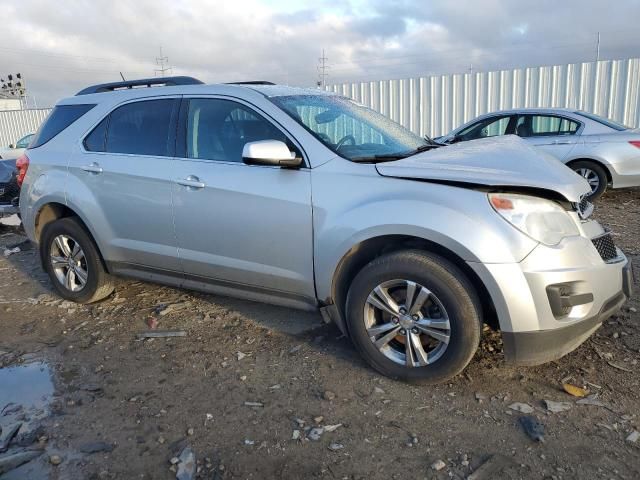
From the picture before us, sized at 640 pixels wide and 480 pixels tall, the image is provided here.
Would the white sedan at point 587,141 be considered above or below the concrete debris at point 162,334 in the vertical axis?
above

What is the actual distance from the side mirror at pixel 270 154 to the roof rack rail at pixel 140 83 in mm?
1243

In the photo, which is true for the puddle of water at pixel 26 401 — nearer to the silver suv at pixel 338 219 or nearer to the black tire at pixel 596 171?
the silver suv at pixel 338 219

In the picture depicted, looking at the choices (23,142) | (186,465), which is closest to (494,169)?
(186,465)

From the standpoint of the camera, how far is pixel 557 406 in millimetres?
2846

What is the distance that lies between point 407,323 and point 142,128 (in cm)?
256

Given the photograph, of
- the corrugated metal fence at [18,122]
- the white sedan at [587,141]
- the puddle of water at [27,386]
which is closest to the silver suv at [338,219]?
the puddle of water at [27,386]

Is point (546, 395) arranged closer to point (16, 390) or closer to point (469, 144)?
point (469, 144)

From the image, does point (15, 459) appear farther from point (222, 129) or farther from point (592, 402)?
point (592, 402)

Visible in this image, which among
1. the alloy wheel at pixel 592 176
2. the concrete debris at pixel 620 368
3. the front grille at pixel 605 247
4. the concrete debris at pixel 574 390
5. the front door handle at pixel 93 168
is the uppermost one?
the front door handle at pixel 93 168

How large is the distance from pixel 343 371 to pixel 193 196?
1.57 metres

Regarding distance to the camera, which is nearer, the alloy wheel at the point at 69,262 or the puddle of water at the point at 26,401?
the puddle of water at the point at 26,401

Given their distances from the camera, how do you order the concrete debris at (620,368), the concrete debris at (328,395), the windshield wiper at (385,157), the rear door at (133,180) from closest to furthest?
the concrete debris at (328,395) < the concrete debris at (620,368) < the windshield wiper at (385,157) < the rear door at (133,180)

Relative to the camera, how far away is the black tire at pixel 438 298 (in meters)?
2.84

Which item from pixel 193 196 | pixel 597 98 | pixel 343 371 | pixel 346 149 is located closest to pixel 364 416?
pixel 343 371
